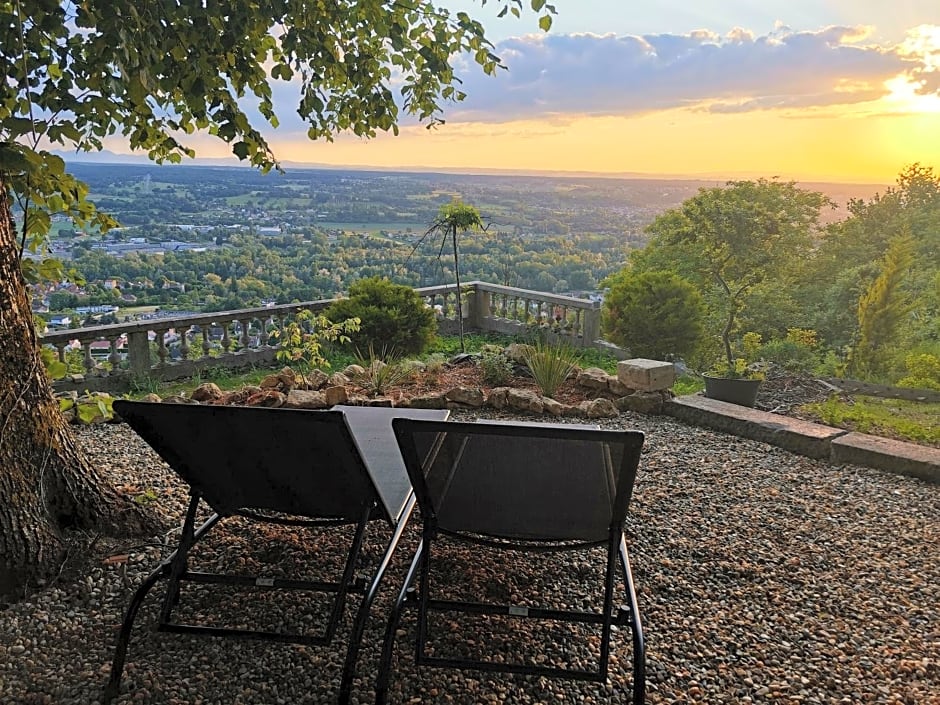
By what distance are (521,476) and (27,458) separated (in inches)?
62.9

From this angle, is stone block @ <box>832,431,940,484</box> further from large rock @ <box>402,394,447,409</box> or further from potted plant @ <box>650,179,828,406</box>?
large rock @ <box>402,394,447,409</box>

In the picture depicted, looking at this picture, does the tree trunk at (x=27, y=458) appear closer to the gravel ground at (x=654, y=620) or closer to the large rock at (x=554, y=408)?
the gravel ground at (x=654, y=620)

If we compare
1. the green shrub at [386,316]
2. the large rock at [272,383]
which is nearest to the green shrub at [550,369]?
the large rock at [272,383]

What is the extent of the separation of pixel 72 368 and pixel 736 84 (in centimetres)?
806

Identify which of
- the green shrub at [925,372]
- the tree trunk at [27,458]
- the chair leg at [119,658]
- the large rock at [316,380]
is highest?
the tree trunk at [27,458]

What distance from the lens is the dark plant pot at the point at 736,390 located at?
4652 mm

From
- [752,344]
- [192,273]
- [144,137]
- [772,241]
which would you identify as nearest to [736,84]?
[772,241]

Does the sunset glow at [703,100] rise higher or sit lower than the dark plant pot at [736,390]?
higher

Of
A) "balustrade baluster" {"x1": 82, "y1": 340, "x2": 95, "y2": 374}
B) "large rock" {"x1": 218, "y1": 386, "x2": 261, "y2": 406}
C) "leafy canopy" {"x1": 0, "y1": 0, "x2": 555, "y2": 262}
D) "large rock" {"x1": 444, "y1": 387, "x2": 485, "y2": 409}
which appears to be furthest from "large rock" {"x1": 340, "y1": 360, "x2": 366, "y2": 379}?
"balustrade baluster" {"x1": 82, "y1": 340, "x2": 95, "y2": 374}

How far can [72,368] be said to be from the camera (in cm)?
599

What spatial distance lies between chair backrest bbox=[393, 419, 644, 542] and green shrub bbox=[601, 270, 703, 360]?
5.11 metres

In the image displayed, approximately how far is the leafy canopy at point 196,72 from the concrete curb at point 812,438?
240 centimetres

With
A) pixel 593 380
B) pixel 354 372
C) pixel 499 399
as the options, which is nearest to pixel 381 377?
pixel 354 372

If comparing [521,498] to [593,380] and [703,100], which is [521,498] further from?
[703,100]
